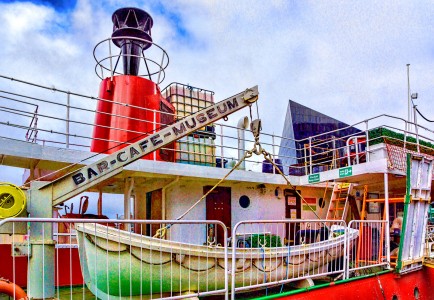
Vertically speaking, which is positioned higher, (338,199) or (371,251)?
(338,199)

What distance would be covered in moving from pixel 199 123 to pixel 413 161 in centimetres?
563

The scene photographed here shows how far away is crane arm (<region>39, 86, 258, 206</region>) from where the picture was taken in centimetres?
467

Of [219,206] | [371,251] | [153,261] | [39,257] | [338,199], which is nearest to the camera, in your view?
[39,257]

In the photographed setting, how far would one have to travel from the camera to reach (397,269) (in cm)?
807

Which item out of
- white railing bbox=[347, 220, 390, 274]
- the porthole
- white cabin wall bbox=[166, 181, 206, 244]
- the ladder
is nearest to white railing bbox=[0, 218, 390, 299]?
white railing bbox=[347, 220, 390, 274]

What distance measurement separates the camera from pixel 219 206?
9625 millimetres

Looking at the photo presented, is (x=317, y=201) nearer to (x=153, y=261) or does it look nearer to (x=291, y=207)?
(x=291, y=207)

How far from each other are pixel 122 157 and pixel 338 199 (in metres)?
7.24

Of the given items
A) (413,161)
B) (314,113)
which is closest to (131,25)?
(413,161)

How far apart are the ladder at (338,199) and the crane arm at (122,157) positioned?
233 inches

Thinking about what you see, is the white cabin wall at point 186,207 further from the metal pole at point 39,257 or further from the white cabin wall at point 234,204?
the metal pole at point 39,257

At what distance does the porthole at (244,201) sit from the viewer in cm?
1003

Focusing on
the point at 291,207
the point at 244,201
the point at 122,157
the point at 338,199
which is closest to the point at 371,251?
the point at 338,199

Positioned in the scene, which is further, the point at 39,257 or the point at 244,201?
the point at 244,201
